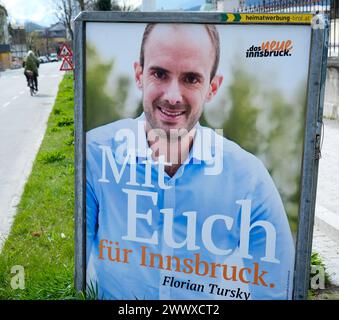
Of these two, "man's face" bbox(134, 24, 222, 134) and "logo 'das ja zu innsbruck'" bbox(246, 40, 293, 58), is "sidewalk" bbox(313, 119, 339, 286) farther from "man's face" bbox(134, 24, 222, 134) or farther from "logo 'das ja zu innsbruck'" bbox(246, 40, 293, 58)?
"logo 'das ja zu innsbruck'" bbox(246, 40, 293, 58)

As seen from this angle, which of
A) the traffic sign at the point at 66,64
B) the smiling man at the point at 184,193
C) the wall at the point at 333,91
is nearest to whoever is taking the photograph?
the smiling man at the point at 184,193

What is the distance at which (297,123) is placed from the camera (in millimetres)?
2979

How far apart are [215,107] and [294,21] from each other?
0.65 meters

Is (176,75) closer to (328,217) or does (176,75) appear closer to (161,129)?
(161,129)

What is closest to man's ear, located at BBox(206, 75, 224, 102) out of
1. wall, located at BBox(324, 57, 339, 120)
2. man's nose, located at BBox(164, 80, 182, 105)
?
man's nose, located at BBox(164, 80, 182, 105)

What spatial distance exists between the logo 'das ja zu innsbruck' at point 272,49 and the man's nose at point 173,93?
0.46m

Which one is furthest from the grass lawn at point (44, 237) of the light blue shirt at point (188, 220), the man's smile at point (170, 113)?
the man's smile at point (170, 113)

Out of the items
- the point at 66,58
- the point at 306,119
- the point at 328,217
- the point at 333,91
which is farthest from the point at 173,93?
the point at 66,58

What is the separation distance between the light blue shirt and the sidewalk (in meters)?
1.53

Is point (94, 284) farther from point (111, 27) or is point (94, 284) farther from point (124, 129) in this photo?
point (111, 27)

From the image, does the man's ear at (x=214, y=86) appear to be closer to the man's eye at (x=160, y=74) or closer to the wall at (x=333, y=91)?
the man's eye at (x=160, y=74)

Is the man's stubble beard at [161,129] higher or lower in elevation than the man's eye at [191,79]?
lower

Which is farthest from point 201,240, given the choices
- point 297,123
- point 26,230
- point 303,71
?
point 26,230

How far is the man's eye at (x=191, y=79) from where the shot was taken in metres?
3.09
